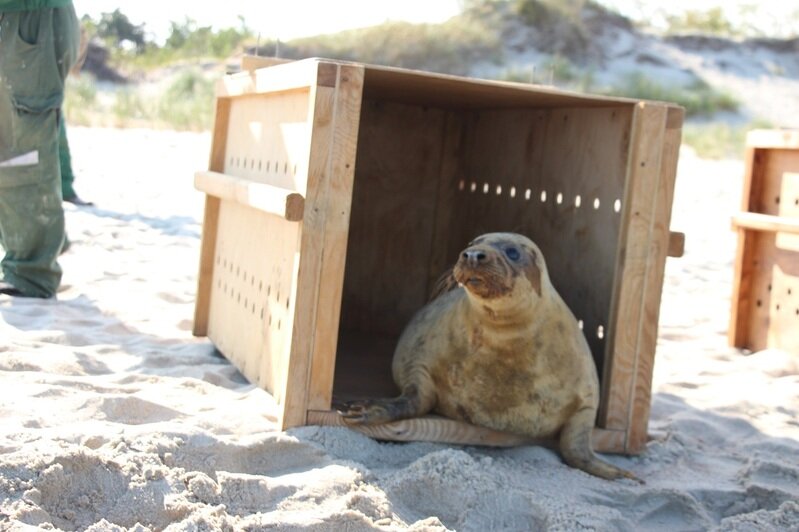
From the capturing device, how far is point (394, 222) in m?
6.07

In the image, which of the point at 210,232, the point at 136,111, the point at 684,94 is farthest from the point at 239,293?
the point at 684,94

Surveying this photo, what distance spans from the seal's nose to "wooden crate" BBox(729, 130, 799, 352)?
2769mm

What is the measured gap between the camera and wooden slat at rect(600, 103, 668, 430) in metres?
3.99

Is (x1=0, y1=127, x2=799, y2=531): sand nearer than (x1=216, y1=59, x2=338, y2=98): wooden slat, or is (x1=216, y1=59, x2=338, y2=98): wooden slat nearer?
(x1=0, y1=127, x2=799, y2=531): sand

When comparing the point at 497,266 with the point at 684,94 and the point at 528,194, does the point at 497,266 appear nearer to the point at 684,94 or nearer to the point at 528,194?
the point at 528,194

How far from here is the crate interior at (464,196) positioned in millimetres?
4355

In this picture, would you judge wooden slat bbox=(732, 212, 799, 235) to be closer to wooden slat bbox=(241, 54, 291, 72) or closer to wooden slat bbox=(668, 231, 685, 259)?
wooden slat bbox=(668, 231, 685, 259)

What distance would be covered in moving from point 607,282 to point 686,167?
30.8 ft

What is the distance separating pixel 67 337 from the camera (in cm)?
491

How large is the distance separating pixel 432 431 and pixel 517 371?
359 mm

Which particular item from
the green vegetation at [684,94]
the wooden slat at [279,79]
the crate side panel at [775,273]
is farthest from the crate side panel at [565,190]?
the green vegetation at [684,94]

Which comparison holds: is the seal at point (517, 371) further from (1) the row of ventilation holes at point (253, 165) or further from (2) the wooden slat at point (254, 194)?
(1) the row of ventilation holes at point (253, 165)

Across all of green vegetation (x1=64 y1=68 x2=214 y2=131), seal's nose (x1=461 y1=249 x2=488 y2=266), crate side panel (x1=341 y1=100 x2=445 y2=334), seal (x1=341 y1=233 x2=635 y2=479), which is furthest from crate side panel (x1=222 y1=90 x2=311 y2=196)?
green vegetation (x1=64 y1=68 x2=214 y2=131)

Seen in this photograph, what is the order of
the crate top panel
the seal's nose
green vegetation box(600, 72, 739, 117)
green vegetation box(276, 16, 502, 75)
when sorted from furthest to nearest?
1. green vegetation box(276, 16, 502, 75)
2. green vegetation box(600, 72, 739, 117)
3. the crate top panel
4. the seal's nose
